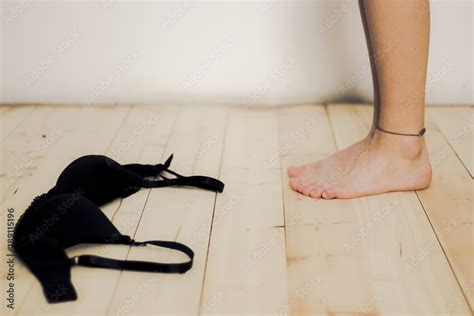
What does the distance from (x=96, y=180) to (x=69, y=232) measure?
0.71ft

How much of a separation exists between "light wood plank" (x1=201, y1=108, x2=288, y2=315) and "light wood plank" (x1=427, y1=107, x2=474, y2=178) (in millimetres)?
499

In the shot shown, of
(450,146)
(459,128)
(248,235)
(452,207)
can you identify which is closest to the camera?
(248,235)

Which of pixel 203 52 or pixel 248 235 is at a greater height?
pixel 203 52

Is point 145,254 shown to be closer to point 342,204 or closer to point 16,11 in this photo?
point 342,204

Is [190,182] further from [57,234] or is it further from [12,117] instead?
[12,117]

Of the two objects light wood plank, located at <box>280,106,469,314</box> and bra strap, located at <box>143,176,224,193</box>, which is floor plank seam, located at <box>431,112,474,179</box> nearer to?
light wood plank, located at <box>280,106,469,314</box>

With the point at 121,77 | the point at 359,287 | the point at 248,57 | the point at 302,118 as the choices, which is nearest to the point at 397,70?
the point at 359,287

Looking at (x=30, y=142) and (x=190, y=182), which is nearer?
(x=190, y=182)

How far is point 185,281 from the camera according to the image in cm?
124

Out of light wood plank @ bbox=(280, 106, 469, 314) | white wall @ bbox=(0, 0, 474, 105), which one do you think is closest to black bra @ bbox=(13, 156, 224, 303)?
light wood plank @ bbox=(280, 106, 469, 314)

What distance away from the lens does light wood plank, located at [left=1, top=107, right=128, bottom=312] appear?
4.17 ft

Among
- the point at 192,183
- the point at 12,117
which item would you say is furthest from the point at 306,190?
the point at 12,117

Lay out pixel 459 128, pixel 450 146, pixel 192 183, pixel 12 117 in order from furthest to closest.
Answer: pixel 12 117 < pixel 459 128 < pixel 450 146 < pixel 192 183

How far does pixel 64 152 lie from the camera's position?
1859 millimetres
